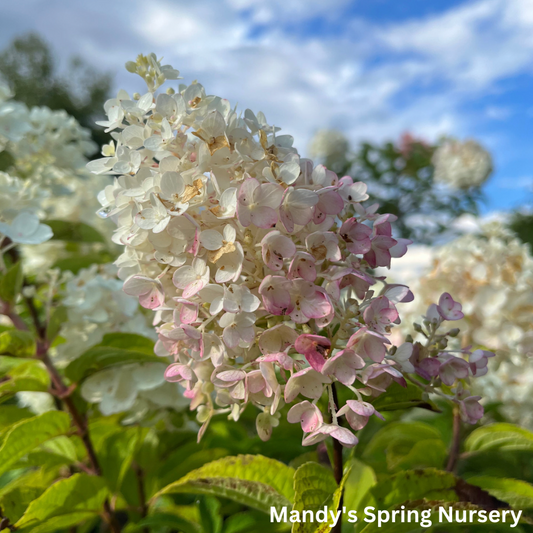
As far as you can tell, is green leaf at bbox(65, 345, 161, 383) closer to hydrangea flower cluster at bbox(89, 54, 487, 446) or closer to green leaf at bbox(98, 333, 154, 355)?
green leaf at bbox(98, 333, 154, 355)

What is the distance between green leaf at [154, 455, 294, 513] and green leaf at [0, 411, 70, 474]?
0.28 meters

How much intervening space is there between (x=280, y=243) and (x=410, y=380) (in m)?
0.25

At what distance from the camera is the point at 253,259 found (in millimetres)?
528

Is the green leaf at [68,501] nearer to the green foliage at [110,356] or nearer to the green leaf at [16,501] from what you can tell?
the green leaf at [16,501]

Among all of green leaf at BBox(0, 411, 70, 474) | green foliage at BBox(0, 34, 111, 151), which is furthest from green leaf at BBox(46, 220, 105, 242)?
green foliage at BBox(0, 34, 111, 151)

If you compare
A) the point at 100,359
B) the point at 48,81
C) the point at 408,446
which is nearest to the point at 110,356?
the point at 100,359

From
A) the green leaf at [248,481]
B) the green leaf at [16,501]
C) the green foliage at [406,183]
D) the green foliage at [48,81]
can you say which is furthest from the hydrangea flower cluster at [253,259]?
the green foliage at [48,81]

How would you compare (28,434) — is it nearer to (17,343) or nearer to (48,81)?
(17,343)

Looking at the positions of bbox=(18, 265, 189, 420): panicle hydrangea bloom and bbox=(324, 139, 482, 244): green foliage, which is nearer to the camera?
bbox=(18, 265, 189, 420): panicle hydrangea bloom

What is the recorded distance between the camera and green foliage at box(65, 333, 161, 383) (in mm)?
802

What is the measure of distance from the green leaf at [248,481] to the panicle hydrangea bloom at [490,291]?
2.09 ft

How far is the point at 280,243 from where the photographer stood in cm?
49

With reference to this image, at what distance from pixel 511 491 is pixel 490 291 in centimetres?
52

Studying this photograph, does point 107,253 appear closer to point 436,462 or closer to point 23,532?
point 23,532
